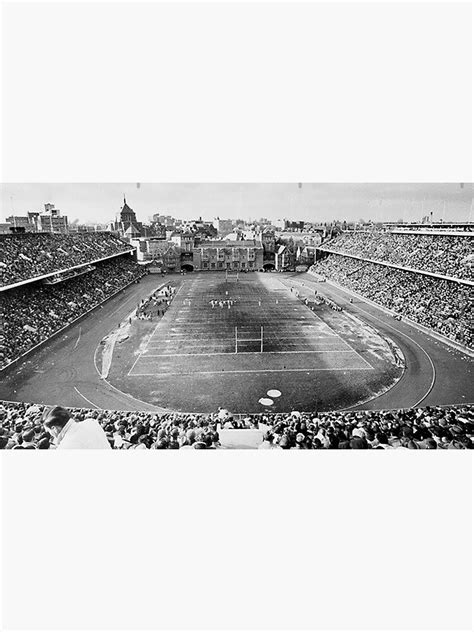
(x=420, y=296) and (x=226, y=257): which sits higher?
(x=226, y=257)

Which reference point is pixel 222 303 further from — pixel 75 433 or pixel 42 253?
pixel 75 433

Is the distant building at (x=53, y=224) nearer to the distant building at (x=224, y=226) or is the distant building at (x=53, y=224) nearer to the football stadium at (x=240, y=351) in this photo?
the football stadium at (x=240, y=351)

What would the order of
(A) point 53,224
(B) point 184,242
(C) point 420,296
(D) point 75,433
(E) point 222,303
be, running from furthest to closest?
1. (B) point 184,242
2. (A) point 53,224
3. (E) point 222,303
4. (C) point 420,296
5. (D) point 75,433

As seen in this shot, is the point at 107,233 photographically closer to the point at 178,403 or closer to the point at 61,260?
the point at 61,260

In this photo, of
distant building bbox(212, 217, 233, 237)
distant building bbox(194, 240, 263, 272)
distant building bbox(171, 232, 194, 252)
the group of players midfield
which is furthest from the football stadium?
distant building bbox(212, 217, 233, 237)

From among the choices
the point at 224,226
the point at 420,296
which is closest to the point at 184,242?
the point at 224,226
